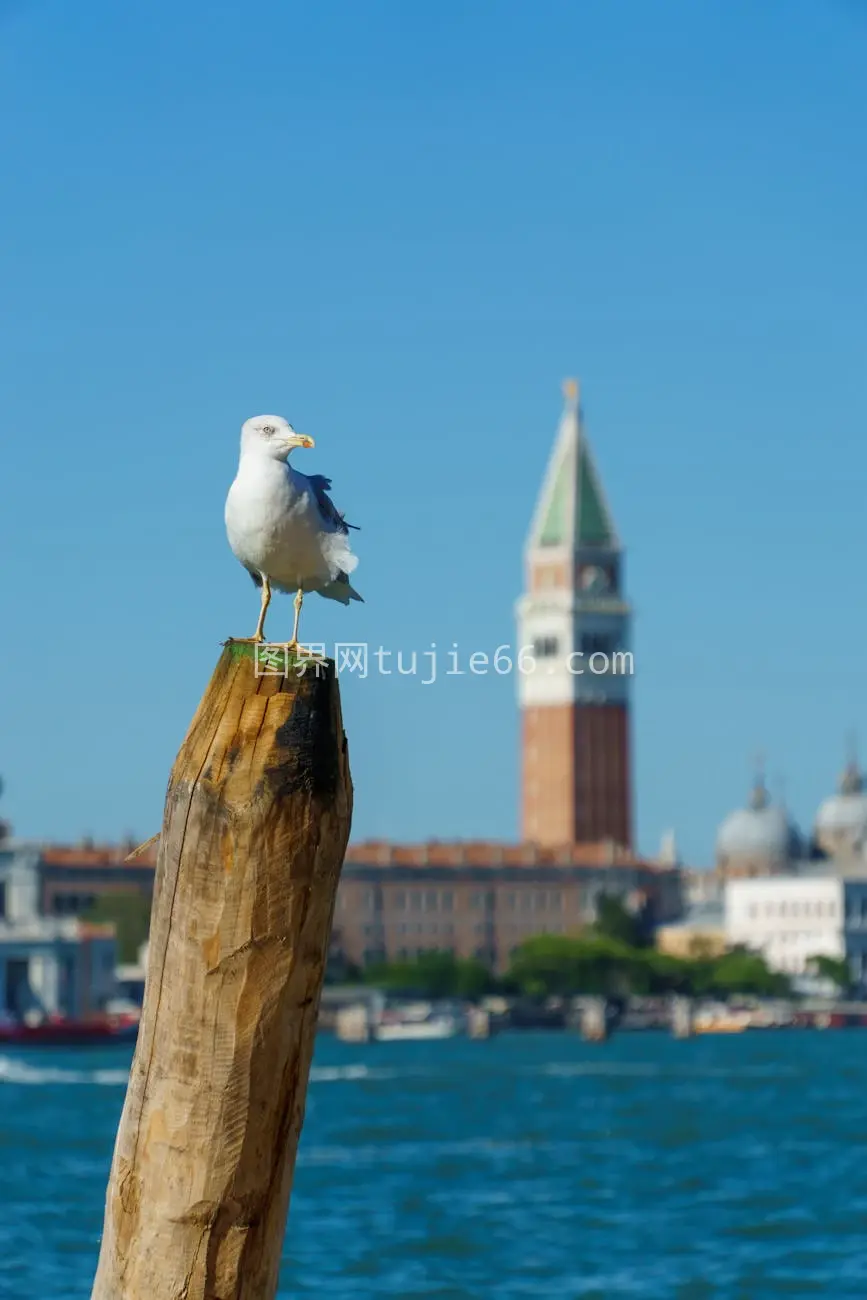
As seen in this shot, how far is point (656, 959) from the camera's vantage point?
104125 millimetres

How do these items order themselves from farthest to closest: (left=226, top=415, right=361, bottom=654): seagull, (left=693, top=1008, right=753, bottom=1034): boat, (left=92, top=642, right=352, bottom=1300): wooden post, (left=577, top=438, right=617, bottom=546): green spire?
(left=577, top=438, right=617, bottom=546): green spire < (left=693, top=1008, right=753, bottom=1034): boat < (left=226, top=415, right=361, bottom=654): seagull < (left=92, top=642, right=352, bottom=1300): wooden post

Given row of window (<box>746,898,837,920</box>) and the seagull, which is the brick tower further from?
the seagull

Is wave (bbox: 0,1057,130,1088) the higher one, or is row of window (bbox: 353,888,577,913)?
row of window (bbox: 353,888,577,913)

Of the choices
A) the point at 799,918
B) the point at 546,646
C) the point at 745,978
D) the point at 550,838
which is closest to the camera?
the point at 745,978

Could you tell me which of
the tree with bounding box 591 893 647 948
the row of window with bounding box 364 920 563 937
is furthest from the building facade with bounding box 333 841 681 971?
the tree with bounding box 591 893 647 948

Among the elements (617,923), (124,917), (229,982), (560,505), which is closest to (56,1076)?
(124,917)

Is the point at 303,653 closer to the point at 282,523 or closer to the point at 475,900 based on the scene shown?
the point at 282,523

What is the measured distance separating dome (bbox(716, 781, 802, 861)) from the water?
228ft

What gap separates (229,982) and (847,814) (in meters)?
125

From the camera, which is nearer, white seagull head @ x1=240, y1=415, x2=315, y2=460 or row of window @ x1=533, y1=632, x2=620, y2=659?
white seagull head @ x1=240, y1=415, x2=315, y2=460

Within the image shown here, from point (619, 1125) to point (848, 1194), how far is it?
13748 millimetres

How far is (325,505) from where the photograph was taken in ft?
21.6

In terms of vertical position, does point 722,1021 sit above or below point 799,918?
below

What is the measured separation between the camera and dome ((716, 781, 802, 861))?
126 m
